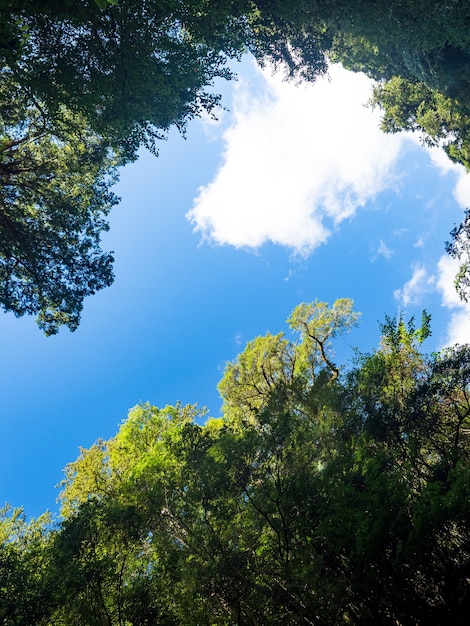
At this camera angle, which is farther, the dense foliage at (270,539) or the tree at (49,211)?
the tree at (49,211)

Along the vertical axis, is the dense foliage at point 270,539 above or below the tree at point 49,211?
below

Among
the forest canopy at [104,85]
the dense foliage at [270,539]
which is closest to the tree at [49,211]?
the forest canopy at [104,85]

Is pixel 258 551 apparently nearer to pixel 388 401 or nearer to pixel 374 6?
pixel 388 401

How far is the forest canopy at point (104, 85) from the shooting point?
11.1m

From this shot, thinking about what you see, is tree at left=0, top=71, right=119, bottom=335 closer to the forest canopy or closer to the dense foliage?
the forest canopy

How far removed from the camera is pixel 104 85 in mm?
11711

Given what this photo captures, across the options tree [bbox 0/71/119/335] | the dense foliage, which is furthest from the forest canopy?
the dense foliage

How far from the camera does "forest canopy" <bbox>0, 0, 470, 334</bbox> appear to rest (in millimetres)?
11141

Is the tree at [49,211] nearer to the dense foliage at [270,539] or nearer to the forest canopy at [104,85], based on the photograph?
the forest canopy at [104,85]

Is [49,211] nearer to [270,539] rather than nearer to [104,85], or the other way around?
[104,85]

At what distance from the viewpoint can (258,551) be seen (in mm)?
9250

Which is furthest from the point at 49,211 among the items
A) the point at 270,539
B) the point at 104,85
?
the point at 270,539

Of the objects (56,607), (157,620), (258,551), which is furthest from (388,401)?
(56,607)

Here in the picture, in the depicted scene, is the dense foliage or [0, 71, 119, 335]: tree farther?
[0, 71, 119, 335]: tree
